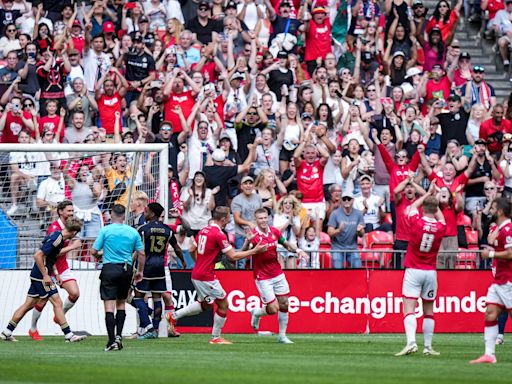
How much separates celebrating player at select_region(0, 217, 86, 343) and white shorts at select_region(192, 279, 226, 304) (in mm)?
2192

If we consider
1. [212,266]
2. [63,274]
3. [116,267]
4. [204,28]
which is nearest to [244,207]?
[212,266]

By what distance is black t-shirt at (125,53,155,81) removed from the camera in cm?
2809

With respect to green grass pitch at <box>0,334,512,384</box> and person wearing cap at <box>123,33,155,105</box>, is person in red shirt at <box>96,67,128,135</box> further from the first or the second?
green grass pitch at <box>0,334,512,384</box>

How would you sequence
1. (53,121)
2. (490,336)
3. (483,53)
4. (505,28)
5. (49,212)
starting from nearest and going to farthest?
(490,336) < (49,212) < (53,121) < (505,28) < (483,53)

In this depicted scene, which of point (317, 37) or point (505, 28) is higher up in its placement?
point (505, 28)

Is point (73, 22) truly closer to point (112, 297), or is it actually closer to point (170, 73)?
point (170, 73)

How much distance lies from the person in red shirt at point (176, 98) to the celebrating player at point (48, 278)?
7371 millimetres

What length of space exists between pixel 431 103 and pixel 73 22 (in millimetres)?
8815

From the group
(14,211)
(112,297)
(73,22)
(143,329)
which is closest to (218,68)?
(73,22)

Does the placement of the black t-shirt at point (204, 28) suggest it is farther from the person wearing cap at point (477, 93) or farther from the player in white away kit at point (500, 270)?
the player in white away kit at point (500, 270)

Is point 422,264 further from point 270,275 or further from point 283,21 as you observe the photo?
point 283,21

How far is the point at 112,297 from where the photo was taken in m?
18.0

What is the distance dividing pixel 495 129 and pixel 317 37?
4.91 meters

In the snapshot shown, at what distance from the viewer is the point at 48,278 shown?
792 inches
